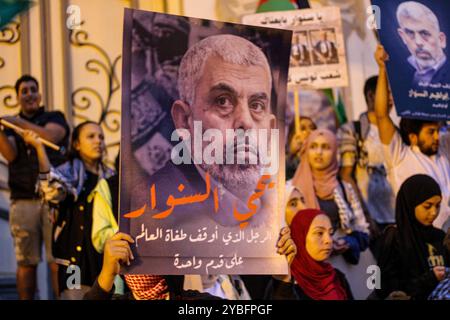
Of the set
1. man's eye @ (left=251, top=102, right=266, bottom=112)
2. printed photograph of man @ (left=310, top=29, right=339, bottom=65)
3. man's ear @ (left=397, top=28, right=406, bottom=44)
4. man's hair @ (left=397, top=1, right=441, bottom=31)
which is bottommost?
man's eye @ (left=251, top=102, right=266, bottom=112)

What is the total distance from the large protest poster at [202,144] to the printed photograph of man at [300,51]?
1.08ft

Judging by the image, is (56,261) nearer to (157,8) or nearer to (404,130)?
(157,8)

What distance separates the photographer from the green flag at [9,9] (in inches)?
189

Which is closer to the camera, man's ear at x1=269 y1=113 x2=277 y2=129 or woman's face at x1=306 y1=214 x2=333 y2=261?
man's ear at x1=269 y1=113 x2=277 y2=129

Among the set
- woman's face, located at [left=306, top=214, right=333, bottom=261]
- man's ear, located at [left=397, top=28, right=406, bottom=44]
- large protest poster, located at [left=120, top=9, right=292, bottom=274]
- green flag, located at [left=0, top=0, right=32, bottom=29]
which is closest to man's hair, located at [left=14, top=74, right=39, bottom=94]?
green flag, located at [left=0, top=0, right=32, bottom=29]

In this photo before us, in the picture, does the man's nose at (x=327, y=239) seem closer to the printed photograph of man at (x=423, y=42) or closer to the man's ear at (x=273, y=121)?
the man's ear at (x=273, y=121)

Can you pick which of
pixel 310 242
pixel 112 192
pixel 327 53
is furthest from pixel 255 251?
pixel 327 53

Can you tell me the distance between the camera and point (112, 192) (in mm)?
4926

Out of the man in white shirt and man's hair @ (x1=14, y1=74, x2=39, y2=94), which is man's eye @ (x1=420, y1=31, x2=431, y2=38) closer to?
the man in white shirt

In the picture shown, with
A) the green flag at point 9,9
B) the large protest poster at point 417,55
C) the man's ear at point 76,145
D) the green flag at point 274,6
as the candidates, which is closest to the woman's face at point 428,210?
the large protest poster at point 417,55

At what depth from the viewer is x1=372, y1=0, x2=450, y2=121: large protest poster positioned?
549cm

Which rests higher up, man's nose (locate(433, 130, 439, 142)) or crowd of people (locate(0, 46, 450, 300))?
man's nose (locate(433, 130, 439, 142))

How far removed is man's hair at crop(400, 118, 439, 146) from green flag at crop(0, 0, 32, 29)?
235cm

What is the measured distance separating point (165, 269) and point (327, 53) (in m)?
1.67
